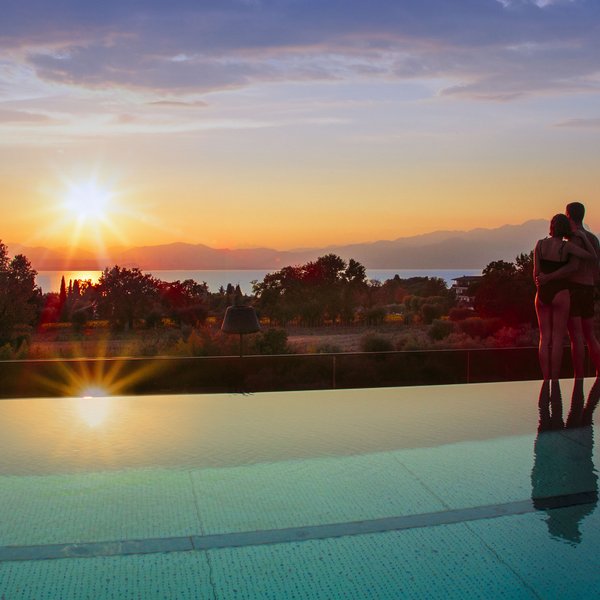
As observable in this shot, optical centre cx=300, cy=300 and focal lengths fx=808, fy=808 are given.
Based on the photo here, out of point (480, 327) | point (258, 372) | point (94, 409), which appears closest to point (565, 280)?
point (258, 372)

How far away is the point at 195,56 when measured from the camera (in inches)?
461

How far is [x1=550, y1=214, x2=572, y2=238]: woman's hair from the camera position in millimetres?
5250

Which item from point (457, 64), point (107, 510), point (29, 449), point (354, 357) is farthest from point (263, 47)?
point (107, 510)

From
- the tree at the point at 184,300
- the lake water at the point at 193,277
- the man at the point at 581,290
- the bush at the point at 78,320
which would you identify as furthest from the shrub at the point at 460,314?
the man at the point at 581,290

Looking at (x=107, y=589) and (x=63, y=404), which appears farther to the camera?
(x=63, y=404)

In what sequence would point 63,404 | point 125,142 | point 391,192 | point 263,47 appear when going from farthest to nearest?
1. point 391,192
2. point 125,142
3. point 263,47
4. point 63,404

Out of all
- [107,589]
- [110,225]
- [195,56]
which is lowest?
[107,589]

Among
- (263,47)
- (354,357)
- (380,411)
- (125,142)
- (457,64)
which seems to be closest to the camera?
(380,411)

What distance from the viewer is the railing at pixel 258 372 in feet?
24.2

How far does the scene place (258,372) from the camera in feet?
25.2

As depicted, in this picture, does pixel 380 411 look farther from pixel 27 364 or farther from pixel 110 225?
pixel 110 225

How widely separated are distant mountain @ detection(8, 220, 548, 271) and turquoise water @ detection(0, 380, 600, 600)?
10438 millimetres

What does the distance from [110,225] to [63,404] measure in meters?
11.6

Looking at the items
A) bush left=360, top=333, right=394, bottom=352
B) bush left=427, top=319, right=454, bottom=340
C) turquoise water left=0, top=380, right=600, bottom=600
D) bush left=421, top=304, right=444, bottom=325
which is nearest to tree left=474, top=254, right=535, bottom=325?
A: bush left=427, top=319, right=454, bottom=340
